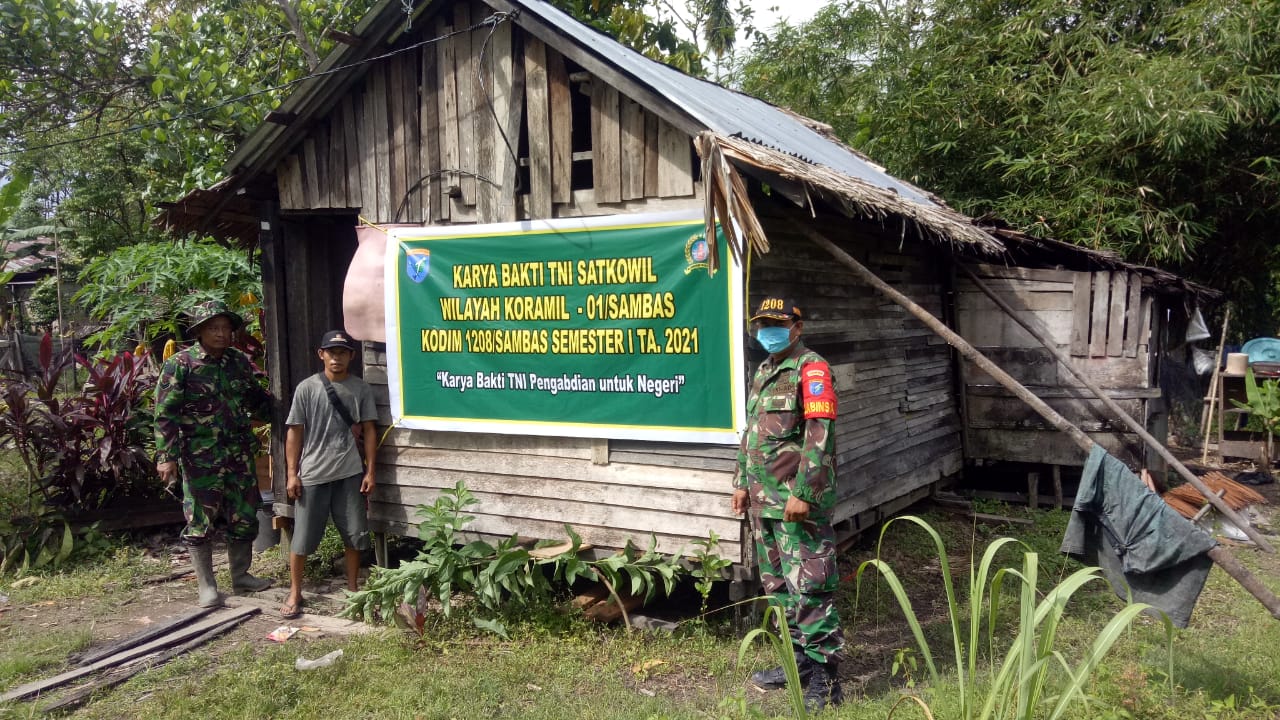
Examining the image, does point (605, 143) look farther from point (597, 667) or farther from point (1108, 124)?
point (1108, 124)

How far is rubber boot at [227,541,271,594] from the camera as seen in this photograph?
605 cm

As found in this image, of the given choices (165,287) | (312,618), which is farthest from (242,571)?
(165,287)

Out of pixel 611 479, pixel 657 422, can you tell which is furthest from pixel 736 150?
pixel 611 479

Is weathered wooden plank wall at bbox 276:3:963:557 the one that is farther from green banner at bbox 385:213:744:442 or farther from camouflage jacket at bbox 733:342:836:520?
camouflage jacket at bbox 733:342:836:520

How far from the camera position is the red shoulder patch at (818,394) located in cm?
400

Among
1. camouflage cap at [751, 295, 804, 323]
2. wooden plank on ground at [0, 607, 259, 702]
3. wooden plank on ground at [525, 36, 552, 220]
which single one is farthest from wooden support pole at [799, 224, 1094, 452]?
wooden plank on ground at [0, 607, 259, 702]

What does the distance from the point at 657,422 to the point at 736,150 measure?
5.57 ft

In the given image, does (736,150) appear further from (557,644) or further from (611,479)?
(557,644)

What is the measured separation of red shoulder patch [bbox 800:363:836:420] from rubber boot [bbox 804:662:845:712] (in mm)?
1184

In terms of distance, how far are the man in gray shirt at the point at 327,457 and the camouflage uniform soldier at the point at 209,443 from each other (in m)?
0.51

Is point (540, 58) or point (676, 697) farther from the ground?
point (540, 58)

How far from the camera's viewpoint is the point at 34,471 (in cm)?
716

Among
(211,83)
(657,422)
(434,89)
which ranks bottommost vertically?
(657,422)

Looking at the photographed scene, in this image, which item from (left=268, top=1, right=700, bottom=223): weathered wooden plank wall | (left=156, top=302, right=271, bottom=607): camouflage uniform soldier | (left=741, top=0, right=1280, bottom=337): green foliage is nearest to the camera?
(left=268, top=1, right=700, bottom=223): weathered wooden plank wall
